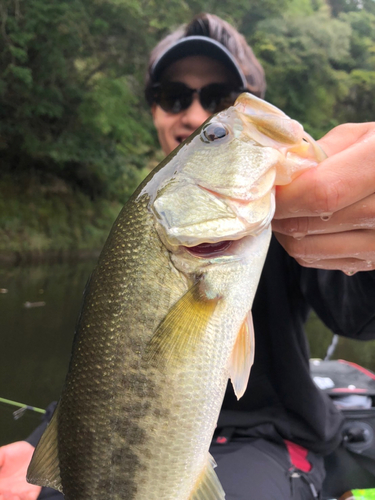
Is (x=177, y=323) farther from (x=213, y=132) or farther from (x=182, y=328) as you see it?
(x=213, y=132)

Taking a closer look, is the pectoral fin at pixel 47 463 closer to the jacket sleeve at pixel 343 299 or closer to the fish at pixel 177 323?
the fish at pixel 177 323

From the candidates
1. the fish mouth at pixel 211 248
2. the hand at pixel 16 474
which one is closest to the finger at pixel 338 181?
the fish mouth at pixel 211 248

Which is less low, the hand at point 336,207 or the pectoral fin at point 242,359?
the hand at point 336,207

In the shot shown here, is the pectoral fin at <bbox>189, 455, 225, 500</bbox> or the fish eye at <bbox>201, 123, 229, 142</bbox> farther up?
the fish eye at <bbox>201, 123, 229, 142</bbox>

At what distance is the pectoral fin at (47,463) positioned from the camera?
44.7 inches

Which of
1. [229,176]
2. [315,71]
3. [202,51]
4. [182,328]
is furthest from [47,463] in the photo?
[315,71]

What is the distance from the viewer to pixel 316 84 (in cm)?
1803

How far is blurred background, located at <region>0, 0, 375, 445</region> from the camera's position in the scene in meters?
8.70

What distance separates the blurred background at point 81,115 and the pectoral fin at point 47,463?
4.68 m

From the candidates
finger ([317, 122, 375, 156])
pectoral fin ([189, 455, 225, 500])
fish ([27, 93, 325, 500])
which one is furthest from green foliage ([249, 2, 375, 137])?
pectoral fin ([189, 455, 225, 500])

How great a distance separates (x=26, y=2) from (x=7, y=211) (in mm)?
6025

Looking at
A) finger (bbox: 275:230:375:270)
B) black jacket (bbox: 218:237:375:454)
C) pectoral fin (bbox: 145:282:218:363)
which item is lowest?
black jacket (bbox: 218:237:375:454)

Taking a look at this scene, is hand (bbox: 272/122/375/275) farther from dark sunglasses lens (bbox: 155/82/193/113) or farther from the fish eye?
dark sunglasses lens (bbox: 155/82/193/113)

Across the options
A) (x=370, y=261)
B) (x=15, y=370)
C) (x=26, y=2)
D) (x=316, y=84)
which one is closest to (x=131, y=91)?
(x=26, y=2)
